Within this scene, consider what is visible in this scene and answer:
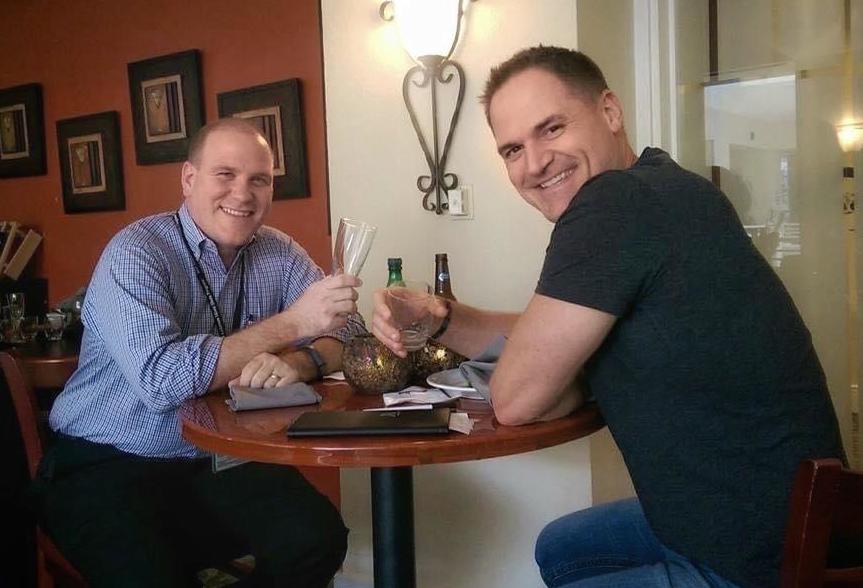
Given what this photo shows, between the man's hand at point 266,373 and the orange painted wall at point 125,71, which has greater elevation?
the orange painted wall at point 125,71

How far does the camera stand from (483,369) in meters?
1.38

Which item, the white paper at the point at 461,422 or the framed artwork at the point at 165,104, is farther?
the framed artwork at the point at 165,104

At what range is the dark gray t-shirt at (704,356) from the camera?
3.32ft

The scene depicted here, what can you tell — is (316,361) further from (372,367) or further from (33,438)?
(33,438)

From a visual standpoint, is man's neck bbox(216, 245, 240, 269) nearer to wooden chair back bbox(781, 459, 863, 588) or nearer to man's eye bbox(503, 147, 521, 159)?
man's eye bbox(503, 147, 521, 159)

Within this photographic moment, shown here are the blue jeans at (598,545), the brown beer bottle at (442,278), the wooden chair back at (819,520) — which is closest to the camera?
the wooden chair back at (819,520)

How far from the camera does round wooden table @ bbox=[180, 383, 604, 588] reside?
3.60ft

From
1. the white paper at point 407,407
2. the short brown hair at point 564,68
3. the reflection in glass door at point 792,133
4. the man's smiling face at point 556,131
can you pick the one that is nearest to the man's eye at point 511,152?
the man's smiling face at point 556,131

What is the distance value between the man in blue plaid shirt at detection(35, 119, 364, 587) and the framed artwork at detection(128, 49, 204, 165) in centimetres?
167

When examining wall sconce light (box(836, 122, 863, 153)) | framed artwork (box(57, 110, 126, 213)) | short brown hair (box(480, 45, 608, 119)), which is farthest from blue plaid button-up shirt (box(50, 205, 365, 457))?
framed artwork (box(57, 110, 126, 213))

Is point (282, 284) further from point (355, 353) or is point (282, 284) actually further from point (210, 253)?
point (355, 353)

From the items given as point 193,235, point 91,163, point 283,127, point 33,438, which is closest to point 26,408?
point 33,438

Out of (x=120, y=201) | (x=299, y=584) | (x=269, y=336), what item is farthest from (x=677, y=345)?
(x=120, y=201)

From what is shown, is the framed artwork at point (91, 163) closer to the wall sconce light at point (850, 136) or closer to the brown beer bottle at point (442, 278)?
the brown beer bottle at point (442, 278)
